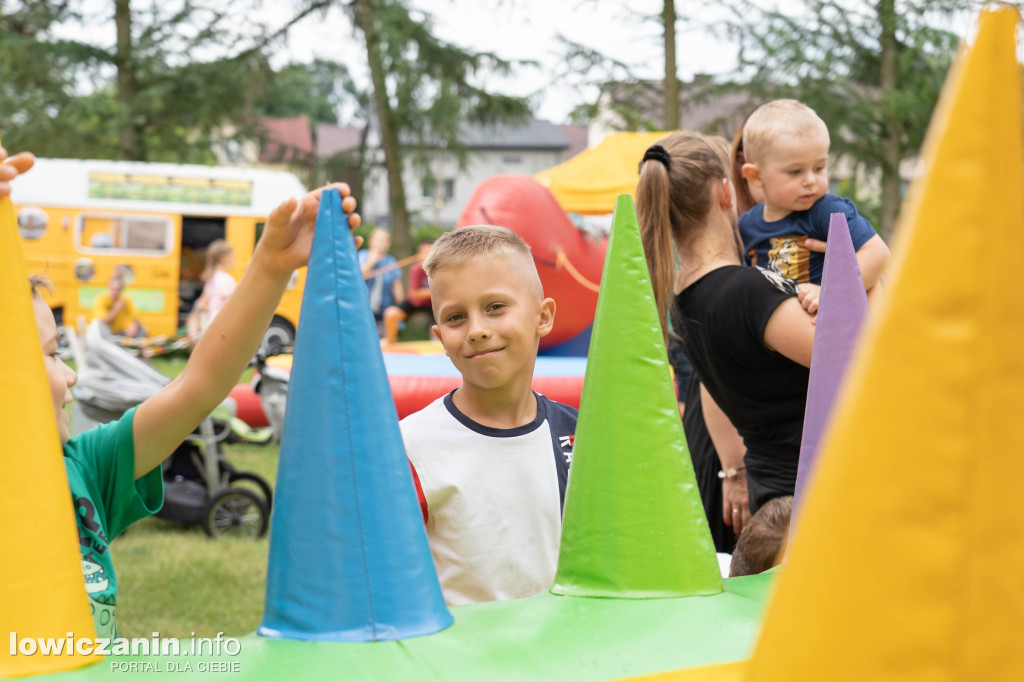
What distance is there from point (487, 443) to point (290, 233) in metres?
0.51

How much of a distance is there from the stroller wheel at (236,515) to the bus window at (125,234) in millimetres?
8180

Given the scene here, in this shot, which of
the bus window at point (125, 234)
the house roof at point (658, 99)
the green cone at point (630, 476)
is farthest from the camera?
the house roof at point (658, 99)

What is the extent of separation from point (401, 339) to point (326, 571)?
449 inches

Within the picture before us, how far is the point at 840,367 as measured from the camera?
4.14 ft

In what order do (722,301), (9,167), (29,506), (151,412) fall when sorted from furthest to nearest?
(722,301) < (151,412) < (9,167) < (29,506)

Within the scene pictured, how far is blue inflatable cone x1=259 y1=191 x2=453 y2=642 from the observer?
1.02m

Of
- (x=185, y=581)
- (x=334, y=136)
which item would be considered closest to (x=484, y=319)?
(x=185, y=581)

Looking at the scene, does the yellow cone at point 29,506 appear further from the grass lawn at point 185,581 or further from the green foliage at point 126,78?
the green foliage at point 126,78

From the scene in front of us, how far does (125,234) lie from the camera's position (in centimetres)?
1206

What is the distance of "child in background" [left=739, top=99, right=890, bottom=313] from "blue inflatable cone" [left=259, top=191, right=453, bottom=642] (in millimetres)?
1301

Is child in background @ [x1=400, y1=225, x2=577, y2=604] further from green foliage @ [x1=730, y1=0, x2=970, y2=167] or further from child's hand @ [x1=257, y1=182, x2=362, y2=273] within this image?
green foliage @ [x1=730, y1=0, x2=970, y2=167]

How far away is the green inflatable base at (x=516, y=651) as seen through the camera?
91 cm

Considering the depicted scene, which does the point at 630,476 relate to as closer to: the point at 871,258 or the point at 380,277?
the point at 871,258

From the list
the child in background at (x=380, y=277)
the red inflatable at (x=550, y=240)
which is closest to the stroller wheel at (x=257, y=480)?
the red inflatable at (x=550, y=240)
